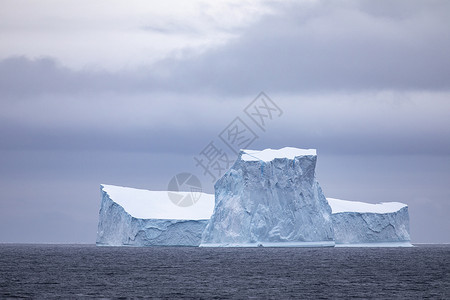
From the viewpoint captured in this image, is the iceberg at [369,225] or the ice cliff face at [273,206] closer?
the ice cliff face at [273,206]

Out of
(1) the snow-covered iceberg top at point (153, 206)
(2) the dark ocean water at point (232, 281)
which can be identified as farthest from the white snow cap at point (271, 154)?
(2) the dark ocean water at point (232, 281)

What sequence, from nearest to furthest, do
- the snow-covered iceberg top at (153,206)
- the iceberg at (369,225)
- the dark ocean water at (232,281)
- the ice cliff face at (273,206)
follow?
the dark ocean water at (232,281)
the ice cliff face at (273,206)
the iceberg at (369,225)
the snow-covered iceberg top at (153,206)

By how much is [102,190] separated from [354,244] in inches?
815

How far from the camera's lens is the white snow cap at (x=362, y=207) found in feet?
198

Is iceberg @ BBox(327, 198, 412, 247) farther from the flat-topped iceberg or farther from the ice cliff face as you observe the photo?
the ice cliff face

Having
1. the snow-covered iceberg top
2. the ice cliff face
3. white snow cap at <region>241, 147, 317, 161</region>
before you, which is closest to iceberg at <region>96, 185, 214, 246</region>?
the snow-covered iceberg top

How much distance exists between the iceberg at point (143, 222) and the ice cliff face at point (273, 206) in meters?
7.67

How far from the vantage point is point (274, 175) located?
171ft

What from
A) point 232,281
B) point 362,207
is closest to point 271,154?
point 362,207

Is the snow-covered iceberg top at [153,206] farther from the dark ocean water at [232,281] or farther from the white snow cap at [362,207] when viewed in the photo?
the dark ocean water at [232,281]

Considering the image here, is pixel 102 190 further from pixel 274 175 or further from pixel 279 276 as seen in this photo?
pixel 279 276

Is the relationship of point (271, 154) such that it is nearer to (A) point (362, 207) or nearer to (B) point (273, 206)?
(B) point (273, 206)

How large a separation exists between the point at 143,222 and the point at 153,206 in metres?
5.08

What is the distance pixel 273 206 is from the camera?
171 ft
